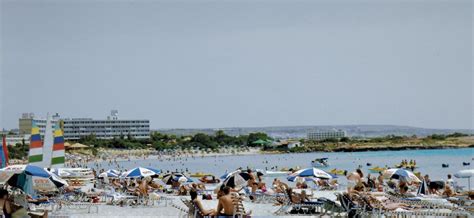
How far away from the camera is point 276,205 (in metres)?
17.5

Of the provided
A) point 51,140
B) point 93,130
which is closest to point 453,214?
point 51,140

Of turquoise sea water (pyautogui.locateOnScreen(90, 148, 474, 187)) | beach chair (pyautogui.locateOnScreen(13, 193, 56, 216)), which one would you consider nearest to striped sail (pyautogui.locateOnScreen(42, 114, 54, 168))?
beach chair (pyautogui.locateOnScreen(13, 193, 56, 216))

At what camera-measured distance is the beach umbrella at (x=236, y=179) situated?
17781mm

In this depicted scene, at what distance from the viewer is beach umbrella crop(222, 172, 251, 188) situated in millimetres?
17781

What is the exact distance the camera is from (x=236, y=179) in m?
18.0

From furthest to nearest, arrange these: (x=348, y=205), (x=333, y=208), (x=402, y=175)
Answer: (x=402, y=175) → (x=333, y=208) → (x=348, y=205)

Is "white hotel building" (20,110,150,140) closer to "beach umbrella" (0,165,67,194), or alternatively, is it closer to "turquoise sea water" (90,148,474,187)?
"turquoise sea water" (90,148,474,187)

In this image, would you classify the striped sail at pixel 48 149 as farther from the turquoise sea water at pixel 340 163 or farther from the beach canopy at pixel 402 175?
the turquoise sea water at pixel 340 163

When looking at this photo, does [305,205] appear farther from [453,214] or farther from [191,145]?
[191,145]

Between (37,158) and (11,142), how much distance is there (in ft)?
331

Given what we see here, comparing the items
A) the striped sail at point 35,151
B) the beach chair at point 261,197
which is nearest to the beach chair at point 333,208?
the beach chair at point 261,197

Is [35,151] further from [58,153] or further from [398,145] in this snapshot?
[398,145]

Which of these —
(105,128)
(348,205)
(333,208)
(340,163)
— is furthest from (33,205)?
(105,128)

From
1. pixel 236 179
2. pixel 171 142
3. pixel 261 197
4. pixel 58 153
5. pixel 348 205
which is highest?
pixel 58 153
